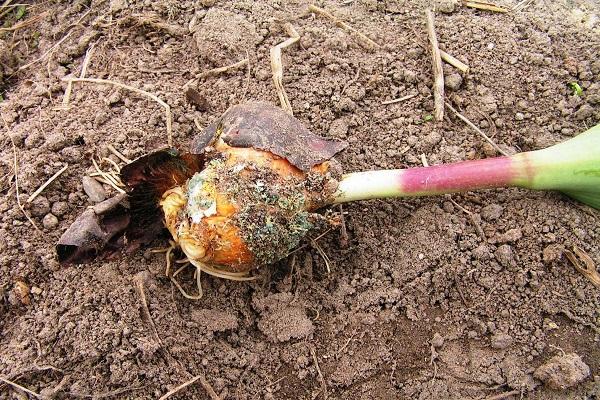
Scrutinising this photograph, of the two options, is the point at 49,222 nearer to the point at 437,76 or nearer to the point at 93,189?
the point at 93,189

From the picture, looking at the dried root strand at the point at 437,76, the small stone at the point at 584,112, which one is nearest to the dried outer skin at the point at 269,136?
the dried root strand at the point at 437,76

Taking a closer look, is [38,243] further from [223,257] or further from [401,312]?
[401,312]

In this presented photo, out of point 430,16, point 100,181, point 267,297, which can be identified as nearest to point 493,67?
point 430,16

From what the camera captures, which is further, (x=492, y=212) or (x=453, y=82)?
(x=453, y=82)

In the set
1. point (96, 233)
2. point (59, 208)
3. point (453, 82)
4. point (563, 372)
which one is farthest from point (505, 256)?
point (59, 208)

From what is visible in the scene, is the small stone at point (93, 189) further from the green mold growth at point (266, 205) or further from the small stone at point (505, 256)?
the small stone at point (505, 256)

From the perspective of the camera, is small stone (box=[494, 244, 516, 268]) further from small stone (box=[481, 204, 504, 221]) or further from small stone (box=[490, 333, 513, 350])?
small stone (box=[490, 333, 513, 350])
